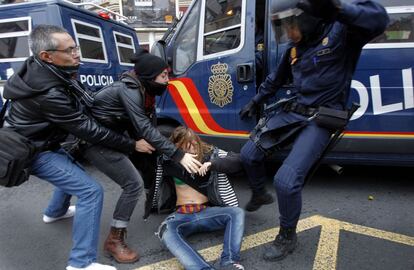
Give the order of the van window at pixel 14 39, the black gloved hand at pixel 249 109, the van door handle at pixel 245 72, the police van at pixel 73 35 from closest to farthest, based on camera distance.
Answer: the black gloved hand at pixel 249 109, the van door handle at pixel 245 72, the police van at pixel 73 35, the van window at pixel 14 39

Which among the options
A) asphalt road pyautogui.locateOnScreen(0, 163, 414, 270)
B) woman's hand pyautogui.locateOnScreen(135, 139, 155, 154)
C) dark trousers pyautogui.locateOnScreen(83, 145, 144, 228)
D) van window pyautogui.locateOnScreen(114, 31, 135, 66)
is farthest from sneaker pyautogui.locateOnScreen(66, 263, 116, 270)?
van window pyautogui.locateOnScreen(114, 31, 135, 66)

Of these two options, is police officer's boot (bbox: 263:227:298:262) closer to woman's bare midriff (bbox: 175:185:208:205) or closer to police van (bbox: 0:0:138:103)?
woman's bare midriff (bbox: 175:185:208:205)

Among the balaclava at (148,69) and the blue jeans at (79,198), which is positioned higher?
the balaclava at (148,69)

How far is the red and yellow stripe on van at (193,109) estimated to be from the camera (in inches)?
149

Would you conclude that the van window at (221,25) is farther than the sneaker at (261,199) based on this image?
Yes

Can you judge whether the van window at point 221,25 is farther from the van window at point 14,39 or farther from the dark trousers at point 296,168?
the van window at point 14,39

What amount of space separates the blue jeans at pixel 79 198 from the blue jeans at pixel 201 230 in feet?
1.53

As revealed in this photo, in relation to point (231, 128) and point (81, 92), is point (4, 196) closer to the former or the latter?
point (81, 92)

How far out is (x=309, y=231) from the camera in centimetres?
292

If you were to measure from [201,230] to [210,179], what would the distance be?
1.26ft

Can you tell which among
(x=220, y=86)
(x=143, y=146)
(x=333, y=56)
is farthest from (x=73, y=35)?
(x=333, y=56)

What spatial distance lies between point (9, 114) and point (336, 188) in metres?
2.94

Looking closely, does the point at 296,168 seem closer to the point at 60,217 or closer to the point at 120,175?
the point at 120,175

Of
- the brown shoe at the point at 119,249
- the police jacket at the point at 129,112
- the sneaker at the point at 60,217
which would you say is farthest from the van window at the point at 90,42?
the brown shoe at the point at 119,249
